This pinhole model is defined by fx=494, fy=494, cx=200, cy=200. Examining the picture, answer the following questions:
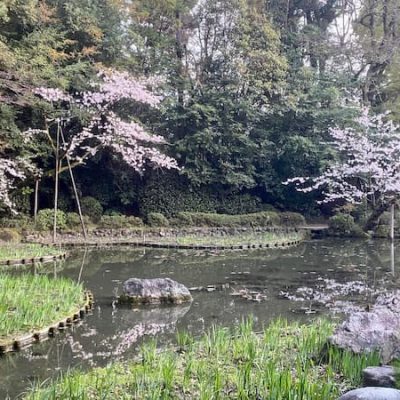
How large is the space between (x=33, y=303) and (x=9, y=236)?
9.34 m

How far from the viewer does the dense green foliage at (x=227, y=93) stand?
19.5 m

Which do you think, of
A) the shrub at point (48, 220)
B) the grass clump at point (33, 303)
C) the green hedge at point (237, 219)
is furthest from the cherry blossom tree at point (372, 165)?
the grass clump at point (33, 303)

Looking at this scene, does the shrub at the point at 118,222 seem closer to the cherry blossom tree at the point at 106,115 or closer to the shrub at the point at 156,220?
the shrub at the point at 156,220

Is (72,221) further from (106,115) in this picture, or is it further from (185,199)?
(185,199)

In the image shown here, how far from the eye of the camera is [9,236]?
14945mm

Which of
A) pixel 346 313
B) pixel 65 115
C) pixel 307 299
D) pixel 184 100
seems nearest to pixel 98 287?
pixel 307 299

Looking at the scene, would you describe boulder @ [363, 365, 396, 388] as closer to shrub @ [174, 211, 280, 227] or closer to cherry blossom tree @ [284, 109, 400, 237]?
cherry blossom tree @ [284, 109, 400, 237]

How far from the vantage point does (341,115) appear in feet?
68.9

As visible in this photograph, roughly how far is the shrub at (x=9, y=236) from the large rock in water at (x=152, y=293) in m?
8.01

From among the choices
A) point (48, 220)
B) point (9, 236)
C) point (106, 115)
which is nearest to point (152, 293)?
point (9, 236)

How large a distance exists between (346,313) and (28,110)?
13585 millimetres

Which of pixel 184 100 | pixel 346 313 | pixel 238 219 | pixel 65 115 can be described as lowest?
pixel 346 313

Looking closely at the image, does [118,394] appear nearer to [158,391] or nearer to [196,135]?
[158,391]

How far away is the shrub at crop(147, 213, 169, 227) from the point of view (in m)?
19.1
